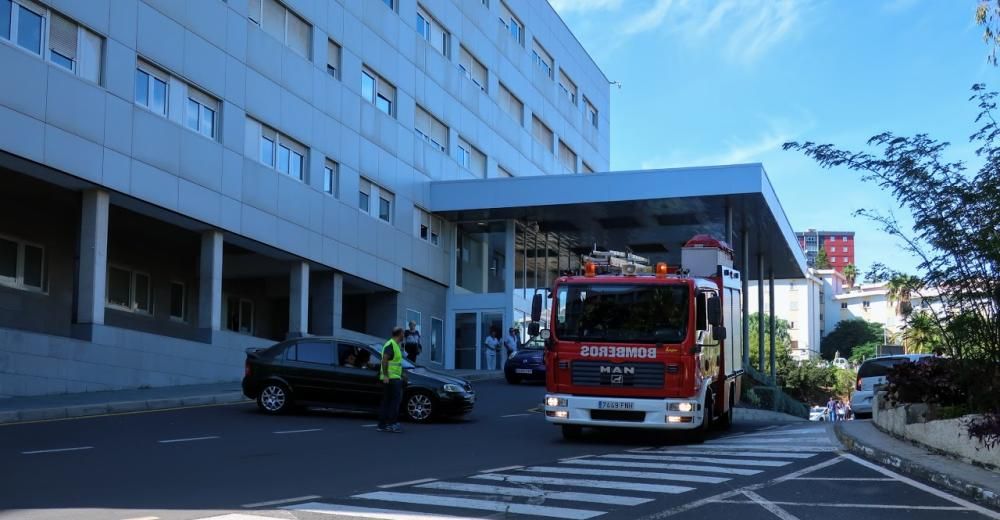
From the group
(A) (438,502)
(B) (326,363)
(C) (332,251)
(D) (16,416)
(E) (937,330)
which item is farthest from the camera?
(C) (332,251)

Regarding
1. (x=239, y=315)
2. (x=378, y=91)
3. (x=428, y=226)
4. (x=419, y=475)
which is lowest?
(x=419, y=475)

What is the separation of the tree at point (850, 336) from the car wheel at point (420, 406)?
374ft

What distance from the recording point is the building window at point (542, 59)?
50.6 meters

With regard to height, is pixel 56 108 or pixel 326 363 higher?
pixel 56 108

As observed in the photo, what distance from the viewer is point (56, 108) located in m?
20.9

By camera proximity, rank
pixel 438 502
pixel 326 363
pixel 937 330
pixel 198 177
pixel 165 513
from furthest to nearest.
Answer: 1. pixel 198 177
2. pixel 326 363
3. pixel 937 330
4. pixel 438 502
5. pixel 165 513

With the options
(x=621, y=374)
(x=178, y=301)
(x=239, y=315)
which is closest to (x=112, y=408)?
(x=621, y=374)

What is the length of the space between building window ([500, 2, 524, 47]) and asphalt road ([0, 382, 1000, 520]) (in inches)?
1276

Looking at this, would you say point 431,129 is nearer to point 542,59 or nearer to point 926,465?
point 542,59

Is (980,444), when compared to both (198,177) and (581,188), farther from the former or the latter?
(581,188)

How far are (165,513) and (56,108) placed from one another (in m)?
15.2

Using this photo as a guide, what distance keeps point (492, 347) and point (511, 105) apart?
15434 millimetres

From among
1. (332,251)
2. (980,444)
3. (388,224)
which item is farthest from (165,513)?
(388,224)

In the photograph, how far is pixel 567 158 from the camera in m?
55.8
